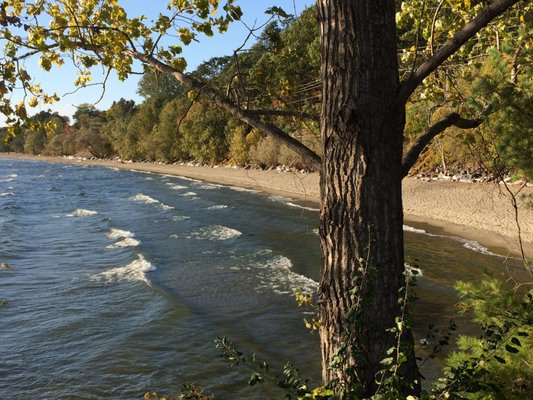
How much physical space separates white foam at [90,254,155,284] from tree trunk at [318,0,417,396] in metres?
12.1

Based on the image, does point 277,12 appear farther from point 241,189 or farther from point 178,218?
point 241,189

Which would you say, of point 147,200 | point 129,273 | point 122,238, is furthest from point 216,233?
point 147,200

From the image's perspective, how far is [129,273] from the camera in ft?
49.6

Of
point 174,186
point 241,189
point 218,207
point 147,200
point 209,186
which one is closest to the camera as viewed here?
point 218,207

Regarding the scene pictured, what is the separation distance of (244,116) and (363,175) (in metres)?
0.87

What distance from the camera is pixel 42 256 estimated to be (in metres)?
18.0

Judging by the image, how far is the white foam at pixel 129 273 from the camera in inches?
→ 568

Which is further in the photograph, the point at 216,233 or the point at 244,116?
the point at 216,233

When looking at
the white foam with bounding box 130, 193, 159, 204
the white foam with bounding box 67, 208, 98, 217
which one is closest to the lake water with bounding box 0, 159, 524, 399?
the white foam with bounding box 67, 208, 98, 217

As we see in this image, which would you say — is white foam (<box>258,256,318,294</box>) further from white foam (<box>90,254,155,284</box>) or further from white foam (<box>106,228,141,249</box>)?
white foam (<box>106,228,141,249</box>)

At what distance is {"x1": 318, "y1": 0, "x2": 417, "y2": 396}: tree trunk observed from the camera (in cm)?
253

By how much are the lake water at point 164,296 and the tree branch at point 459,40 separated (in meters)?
6.24

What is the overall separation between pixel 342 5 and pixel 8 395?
8.27 meters

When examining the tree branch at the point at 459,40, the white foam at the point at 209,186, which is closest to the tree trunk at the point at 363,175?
the tree branch at the point at 459,40
